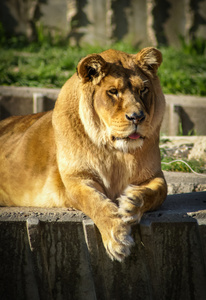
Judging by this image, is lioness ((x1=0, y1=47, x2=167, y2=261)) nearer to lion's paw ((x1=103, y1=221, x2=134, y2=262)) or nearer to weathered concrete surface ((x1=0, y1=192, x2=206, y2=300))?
lion's paw ((x1=103, y1=221, x2=134, y2=262))

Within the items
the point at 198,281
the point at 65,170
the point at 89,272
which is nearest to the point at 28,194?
the point at 65,170

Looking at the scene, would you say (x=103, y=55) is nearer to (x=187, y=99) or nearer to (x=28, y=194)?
(x=28, y=194)

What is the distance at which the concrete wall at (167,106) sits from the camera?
6750mm

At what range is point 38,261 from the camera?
10.8ft

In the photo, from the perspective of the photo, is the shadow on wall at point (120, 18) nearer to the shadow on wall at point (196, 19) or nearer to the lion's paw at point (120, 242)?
the shadow on wall at point (196, 19)

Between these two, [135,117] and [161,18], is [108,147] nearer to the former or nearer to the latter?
[135,117]

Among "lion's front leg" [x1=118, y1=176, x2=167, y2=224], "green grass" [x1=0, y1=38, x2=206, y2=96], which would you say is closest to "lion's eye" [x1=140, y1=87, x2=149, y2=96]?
"lion's front leg" [x1=118, y1=176, x2=167, y2=224]

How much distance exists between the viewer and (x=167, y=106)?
268 inches

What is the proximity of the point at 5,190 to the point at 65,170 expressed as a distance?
0.85m

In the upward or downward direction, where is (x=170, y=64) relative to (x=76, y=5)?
downward

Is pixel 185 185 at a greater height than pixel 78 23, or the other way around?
pixel 78 23

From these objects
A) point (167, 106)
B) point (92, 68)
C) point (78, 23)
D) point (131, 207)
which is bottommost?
point (167, 106)

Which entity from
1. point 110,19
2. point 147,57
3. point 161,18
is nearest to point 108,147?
point 147,57

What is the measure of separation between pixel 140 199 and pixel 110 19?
8314 mm
